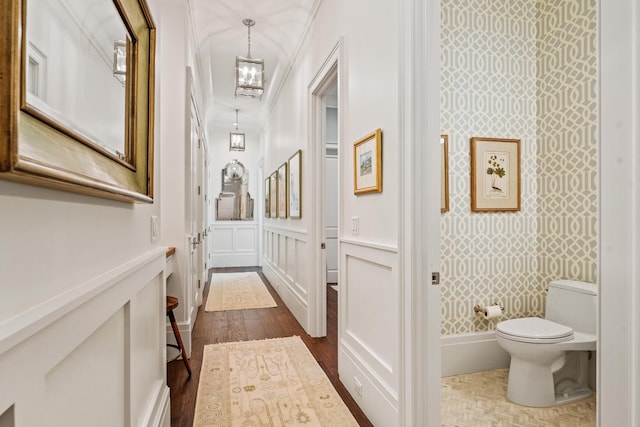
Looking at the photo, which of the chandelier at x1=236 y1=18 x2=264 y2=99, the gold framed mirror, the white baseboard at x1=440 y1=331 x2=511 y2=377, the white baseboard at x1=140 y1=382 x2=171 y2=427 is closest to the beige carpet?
the white baseboard at x1=440 y1=331 x2=511 y2=377

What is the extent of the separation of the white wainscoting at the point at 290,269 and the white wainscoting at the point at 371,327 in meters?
1.05

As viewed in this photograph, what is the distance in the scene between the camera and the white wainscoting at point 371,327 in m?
1.79

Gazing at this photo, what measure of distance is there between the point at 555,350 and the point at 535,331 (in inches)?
5.4

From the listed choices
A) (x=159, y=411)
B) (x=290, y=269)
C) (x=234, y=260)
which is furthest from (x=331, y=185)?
(x=159, y=411)

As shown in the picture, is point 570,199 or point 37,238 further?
point 570,199

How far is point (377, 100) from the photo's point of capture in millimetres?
2006

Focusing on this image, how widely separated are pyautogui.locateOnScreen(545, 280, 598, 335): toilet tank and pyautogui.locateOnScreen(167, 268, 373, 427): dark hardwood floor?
1551 millimetres

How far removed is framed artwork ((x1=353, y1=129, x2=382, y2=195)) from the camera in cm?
195

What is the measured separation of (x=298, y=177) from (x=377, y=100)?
6.21 feet

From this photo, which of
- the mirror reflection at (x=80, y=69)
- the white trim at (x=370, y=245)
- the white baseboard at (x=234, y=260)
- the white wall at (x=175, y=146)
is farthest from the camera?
the white baseboard at (x=234, y=260)

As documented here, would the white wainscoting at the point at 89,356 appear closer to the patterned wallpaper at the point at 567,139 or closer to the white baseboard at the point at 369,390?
the white baseboard at the point at 369,390

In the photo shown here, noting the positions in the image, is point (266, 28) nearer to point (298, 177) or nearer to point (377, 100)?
point (298, 177)

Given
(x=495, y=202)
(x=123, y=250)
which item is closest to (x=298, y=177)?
(x=495, y=202)

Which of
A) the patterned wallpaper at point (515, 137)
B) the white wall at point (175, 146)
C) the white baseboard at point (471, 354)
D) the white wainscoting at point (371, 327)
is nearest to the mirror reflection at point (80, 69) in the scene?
the white wainscoting at point (371, 327)
